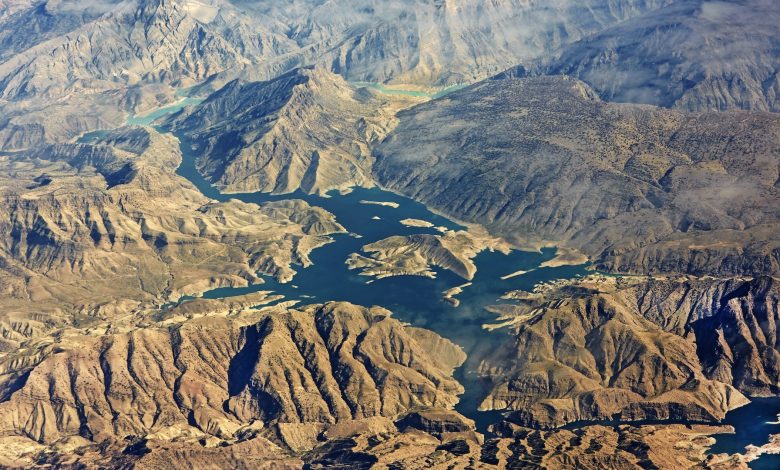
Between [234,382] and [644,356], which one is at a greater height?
[644,356]

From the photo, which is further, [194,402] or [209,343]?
[209,343]

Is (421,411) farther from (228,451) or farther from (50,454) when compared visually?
(50,454)

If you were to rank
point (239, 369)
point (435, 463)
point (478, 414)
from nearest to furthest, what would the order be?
point (435, 463) < point (478, 414) < point (239, 369)

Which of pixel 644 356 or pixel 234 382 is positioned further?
pixel 234 382

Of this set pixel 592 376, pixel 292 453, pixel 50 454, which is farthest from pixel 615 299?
pixel 50 454

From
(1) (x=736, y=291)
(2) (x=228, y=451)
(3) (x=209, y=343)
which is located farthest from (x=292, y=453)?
(1) (x=736, y=291)

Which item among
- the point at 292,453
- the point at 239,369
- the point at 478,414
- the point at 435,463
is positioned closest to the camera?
the point at 435,463

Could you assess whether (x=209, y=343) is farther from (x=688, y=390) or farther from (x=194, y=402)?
(x=688, y=390)

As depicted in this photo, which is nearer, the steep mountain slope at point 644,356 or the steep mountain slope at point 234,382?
the steep mountain slope at point 644,356

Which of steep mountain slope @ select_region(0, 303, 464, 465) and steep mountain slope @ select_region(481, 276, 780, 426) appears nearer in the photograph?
steep mountain slope @ select_region(481, 276, 780, 426)
